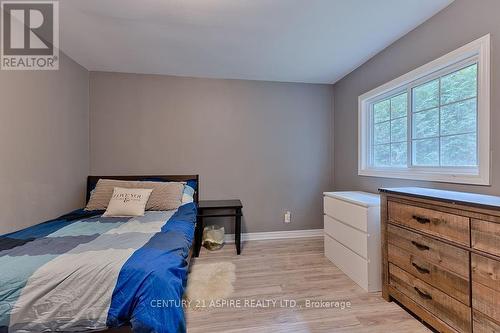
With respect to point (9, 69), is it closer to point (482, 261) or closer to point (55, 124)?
point (55, 124)

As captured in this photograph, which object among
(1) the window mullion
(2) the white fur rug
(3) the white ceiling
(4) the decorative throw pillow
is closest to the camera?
(3) the white ceiling

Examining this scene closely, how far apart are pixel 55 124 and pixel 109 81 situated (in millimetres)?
955

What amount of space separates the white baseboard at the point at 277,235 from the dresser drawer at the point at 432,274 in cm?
169

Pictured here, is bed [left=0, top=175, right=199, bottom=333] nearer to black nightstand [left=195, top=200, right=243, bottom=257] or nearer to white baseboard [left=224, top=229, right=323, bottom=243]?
black nightstand [left=195, top=200, right=243, bottom=257]

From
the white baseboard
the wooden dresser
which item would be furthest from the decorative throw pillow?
the wooden dresser

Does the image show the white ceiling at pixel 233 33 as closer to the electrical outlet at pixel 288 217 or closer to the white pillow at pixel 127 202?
the white pillow at pixel 127 202

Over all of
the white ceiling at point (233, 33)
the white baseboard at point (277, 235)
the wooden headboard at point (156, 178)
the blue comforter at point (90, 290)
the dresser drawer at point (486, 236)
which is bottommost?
the white baseboard at point (277, 235)

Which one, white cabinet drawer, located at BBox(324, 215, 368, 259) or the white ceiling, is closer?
the white ceiling

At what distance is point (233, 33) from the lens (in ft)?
7.15

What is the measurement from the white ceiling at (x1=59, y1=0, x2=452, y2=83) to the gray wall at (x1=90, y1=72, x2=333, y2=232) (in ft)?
1.13

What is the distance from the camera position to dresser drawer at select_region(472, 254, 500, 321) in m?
1.17

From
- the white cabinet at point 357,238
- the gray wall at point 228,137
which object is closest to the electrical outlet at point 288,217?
the gray wall at point 228,137

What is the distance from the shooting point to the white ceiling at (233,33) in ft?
5.96

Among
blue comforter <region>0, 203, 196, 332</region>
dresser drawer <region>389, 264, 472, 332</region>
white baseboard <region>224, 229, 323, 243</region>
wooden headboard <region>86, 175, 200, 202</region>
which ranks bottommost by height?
white baseboard <region>224, 229, 323, 243</region>
